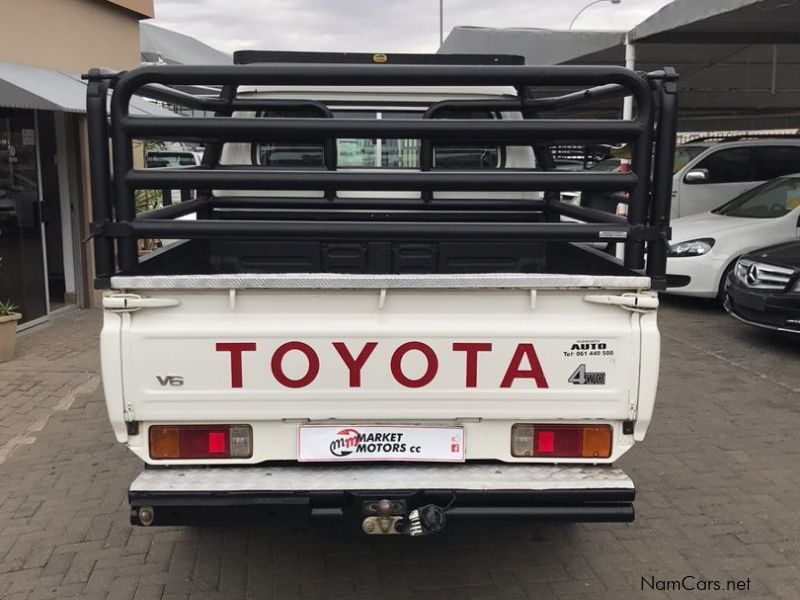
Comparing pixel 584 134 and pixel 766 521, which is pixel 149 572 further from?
pixel 766 521

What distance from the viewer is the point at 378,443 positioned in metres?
2.94

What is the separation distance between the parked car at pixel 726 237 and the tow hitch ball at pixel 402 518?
7.07 meters

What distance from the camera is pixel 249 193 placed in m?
4.69

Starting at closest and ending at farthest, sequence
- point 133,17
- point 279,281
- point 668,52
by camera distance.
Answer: point 279,281 → point 133,17 → point 668,52

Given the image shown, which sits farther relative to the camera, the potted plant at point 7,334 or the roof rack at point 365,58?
the potted plant at point 7,334

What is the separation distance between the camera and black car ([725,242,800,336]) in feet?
23.3

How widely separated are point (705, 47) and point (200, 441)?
14.3 metres

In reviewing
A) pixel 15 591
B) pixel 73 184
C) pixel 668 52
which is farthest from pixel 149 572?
pixel 668 52

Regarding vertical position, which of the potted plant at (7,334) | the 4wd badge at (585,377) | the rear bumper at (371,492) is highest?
the 4wd badge at (585,377)

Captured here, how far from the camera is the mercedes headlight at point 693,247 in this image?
9.09 m

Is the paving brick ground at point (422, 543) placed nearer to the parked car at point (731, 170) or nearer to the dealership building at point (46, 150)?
the dealership building at point (46, 150)

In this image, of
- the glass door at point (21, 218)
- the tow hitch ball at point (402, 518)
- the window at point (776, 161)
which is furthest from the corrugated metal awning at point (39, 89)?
the window at point (776, 161)

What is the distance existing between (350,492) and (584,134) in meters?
1.53
